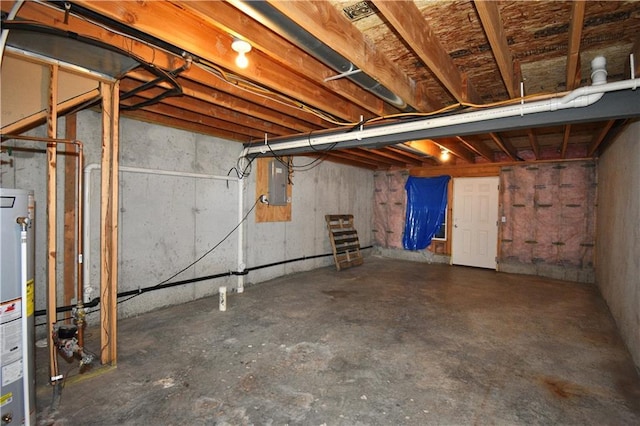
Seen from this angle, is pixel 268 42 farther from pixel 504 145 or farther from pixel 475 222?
pixel 475 222

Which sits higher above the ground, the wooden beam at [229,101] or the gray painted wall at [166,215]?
the wooden beam at [229,101]

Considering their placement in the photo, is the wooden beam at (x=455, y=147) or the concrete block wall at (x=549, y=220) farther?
the concrete block wall at (x=549, y=220)

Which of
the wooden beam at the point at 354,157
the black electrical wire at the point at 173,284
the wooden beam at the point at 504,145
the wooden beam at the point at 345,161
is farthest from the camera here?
the wooden beam at the point at 345,161

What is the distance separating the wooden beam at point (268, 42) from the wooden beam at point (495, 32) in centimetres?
111

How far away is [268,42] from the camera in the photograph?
1.93 metres

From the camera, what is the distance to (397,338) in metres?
3.01

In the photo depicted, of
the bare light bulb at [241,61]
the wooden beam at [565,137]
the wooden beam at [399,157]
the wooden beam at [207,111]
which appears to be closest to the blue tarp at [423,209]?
the wooden beam at [399,157]

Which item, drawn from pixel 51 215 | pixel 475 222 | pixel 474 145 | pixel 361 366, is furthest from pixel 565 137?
pixel 51 215

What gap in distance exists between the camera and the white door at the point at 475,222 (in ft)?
20.7

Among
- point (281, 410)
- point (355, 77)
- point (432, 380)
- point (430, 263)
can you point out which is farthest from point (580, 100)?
point (430, 263)

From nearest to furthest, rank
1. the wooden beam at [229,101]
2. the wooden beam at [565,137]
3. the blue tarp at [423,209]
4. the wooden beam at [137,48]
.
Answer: the wooden beam at [137,48], the wooden beam at [229,101], the wooden beam at [565,137], the blue tarp at [423,209]

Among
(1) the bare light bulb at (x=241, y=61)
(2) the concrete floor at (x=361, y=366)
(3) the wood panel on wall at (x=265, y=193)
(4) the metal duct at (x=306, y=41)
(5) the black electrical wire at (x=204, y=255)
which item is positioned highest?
(1) the bare light bulb at (x=241, y=61)

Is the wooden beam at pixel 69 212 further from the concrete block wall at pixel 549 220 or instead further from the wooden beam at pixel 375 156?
the concrete block wall at pixel 549 220

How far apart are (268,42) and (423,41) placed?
98cm
